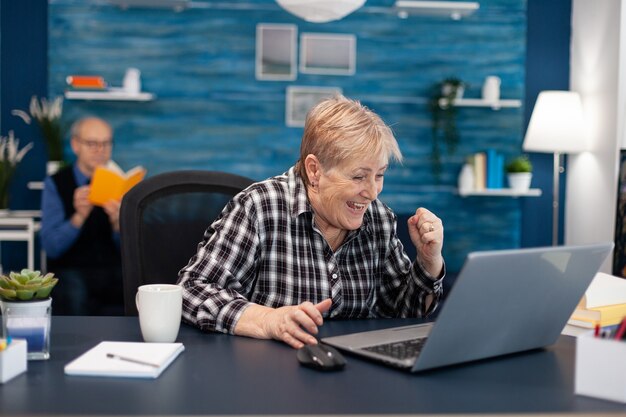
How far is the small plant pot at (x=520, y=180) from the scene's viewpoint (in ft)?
17.1

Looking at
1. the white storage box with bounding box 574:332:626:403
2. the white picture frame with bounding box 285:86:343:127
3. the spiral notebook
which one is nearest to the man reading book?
the white picture frame with bounding box 285:86:343:127

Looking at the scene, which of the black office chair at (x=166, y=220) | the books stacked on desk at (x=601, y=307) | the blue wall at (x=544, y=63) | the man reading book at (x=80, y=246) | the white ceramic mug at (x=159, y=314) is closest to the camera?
the white ceramic mug at (x=159, y=314)

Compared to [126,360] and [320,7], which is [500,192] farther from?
[126,360]

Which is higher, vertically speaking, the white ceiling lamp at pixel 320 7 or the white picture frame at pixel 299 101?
the white ceiling lamp at pixel 320 7

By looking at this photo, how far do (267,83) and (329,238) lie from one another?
3.55m

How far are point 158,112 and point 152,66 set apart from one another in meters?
0.31

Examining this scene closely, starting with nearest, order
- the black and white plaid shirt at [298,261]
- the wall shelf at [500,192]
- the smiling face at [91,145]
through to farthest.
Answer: the black and white plaid shirt at [298,261]
the smiling face at [91,145]
the wall shelf at [500,192]

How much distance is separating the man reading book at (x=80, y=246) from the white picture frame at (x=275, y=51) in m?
1.78

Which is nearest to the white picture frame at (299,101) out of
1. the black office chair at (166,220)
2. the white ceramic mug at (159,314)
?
the black office chair at (166,220)

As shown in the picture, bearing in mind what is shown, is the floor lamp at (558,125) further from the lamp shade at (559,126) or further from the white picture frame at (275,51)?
the white picture frame at (275,51)

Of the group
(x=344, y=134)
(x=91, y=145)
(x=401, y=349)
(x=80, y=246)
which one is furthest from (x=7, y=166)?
(x=401, y=349)

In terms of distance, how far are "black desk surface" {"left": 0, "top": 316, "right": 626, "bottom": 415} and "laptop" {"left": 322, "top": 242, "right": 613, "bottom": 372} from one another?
0.03 metres

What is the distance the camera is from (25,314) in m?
1.30

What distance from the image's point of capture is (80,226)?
3730 mm
